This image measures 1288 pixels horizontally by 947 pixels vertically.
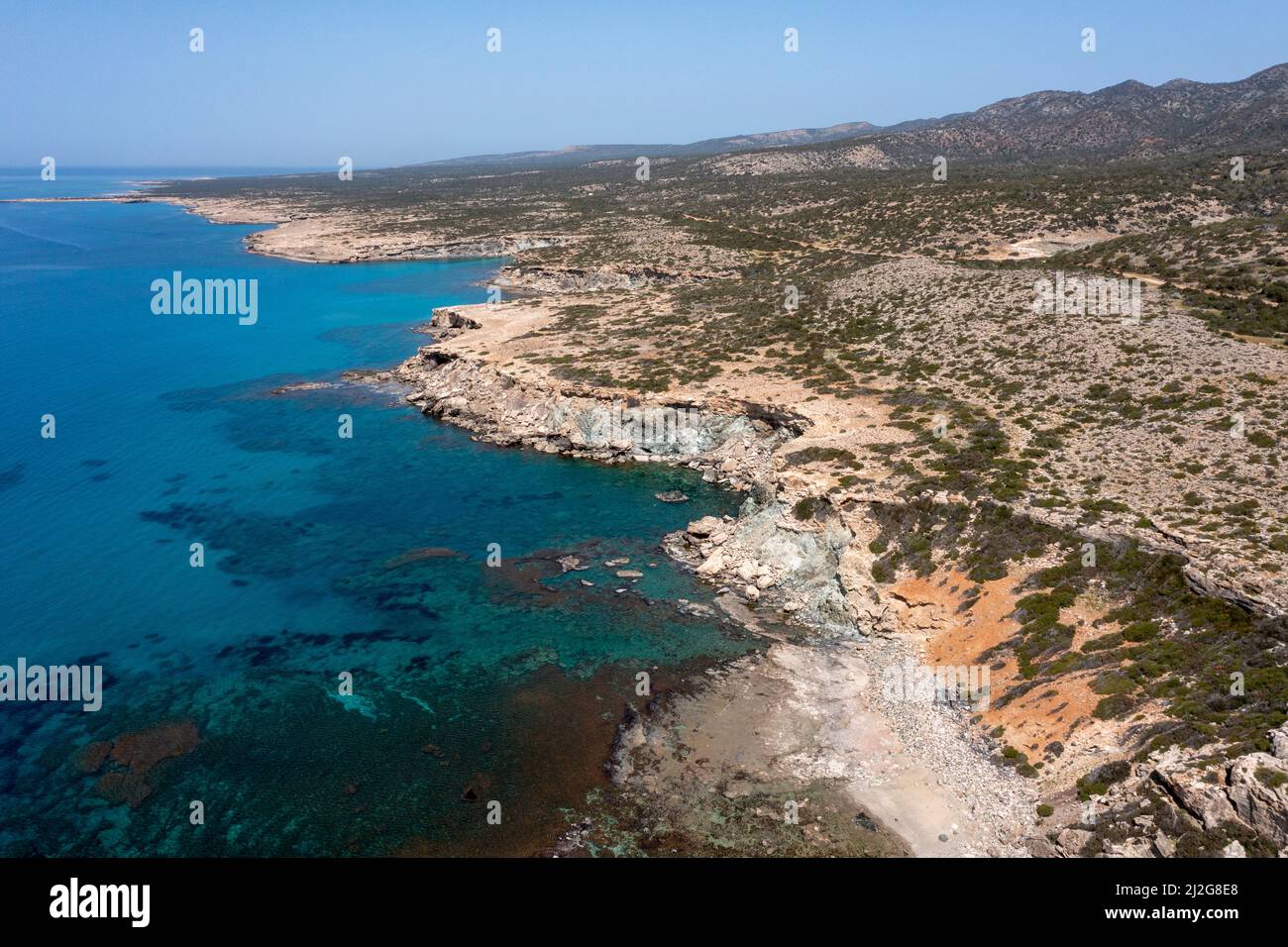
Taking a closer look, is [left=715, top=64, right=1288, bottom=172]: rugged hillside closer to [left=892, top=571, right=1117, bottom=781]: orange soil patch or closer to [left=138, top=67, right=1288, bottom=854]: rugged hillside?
[left=138, top=67, right=1288, bottom=854]: rugged hillside

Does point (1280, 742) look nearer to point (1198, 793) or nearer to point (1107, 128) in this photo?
point (1198, 793)

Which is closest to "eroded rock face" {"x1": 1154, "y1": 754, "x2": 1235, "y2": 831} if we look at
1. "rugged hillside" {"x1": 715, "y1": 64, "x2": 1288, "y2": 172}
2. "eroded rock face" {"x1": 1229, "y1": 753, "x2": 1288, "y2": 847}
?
"eroded rock face" {"x1": 1229, "y1": 753, "x2": 1288, "y2": 847}

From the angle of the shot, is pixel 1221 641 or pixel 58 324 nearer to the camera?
pixel 1221 641

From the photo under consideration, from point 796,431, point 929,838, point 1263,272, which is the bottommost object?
point 929,838

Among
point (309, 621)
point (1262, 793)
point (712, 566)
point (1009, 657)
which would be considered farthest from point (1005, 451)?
point (309, 621)

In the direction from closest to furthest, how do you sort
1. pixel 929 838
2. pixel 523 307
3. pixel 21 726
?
pixel 929 838 → pixel 21 726 → pixel 523 307

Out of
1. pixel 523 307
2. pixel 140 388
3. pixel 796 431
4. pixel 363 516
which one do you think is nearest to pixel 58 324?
pixel 140 388

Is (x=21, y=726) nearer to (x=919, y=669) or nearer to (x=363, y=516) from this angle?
(x=363, y=516)
